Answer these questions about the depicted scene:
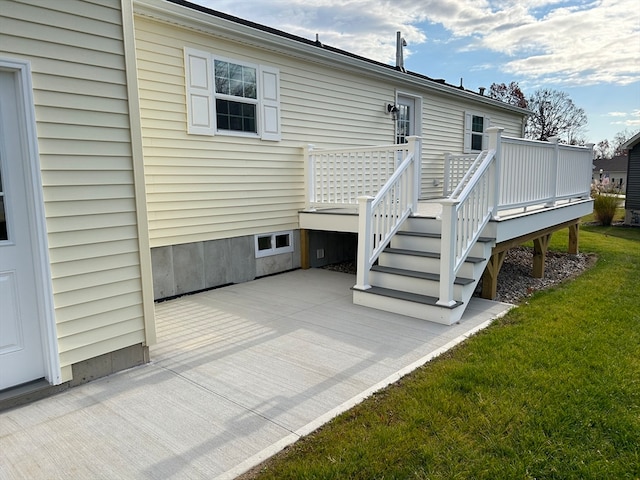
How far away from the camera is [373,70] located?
772 centimetres

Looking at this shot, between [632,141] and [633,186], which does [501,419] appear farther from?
[633,186]

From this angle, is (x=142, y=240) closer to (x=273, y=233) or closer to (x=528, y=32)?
(x=273, y=233)

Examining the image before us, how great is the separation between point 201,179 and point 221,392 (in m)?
3.35

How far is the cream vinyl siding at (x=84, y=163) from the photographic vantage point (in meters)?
2.71

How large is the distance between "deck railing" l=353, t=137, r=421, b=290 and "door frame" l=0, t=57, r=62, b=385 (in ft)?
10.1

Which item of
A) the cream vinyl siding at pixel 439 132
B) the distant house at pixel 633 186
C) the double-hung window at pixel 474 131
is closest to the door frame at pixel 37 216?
the cream vinyl siding at pixel 439 132

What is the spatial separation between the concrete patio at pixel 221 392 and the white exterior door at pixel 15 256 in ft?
1.07

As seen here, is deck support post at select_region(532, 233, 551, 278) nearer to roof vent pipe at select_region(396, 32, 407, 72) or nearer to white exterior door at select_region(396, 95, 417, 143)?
white exterior door at select_region(396, 95, 417, 143)

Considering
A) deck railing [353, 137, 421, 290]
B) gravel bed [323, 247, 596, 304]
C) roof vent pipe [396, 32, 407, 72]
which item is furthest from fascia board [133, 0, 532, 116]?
gravel bed [323, 247, 596, 304]

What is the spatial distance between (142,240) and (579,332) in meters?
3.92

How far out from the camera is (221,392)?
291 cm

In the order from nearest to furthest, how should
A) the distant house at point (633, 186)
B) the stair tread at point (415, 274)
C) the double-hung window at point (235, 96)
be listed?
the stair tread at point (415, 274), the double-hung window at point (235, 96), the distant house at point (633, 186)

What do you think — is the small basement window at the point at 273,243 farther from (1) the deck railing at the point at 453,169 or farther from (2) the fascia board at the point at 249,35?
(1) the deck railing at the point at 453,169

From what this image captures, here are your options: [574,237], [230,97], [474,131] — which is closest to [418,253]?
[230,97]
